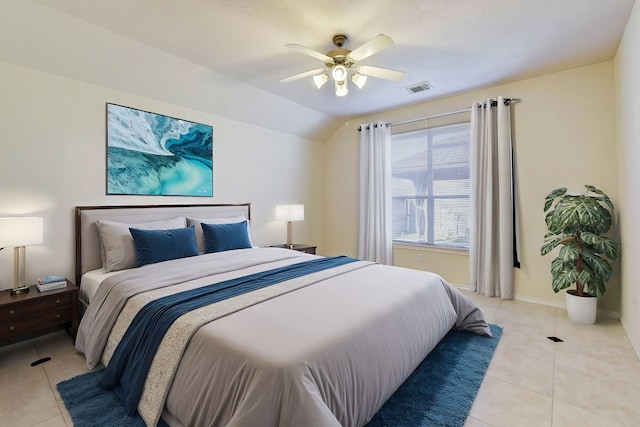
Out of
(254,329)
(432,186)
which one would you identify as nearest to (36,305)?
(254,329)

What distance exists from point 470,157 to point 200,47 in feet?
11.0

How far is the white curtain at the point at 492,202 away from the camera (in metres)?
3.63

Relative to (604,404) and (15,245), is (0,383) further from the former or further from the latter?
(604,404)

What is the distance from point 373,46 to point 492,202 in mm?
2564

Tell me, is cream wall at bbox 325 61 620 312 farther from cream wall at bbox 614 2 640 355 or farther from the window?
the window

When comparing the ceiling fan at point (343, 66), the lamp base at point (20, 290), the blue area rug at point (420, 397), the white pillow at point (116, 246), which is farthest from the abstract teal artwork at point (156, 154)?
the blue area rug at point (420, 397)

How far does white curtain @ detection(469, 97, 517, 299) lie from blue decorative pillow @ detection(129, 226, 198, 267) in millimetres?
3418

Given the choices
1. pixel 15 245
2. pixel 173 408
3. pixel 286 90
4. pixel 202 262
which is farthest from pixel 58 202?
pixel 286 90

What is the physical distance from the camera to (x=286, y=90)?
153 inches

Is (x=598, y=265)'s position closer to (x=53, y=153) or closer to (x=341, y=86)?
(x=341, y=86)

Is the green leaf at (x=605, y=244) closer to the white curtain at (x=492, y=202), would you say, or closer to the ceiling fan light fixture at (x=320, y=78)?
the white curtain at (x=492, y=202)

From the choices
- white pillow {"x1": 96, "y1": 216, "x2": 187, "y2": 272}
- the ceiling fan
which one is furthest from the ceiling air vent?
white pillow {"x1": 96, "y1": 216, "x2": 187, "y2": 272}

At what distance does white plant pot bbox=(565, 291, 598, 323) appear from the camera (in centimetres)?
288

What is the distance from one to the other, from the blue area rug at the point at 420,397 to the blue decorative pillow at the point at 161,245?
38.0 inches
